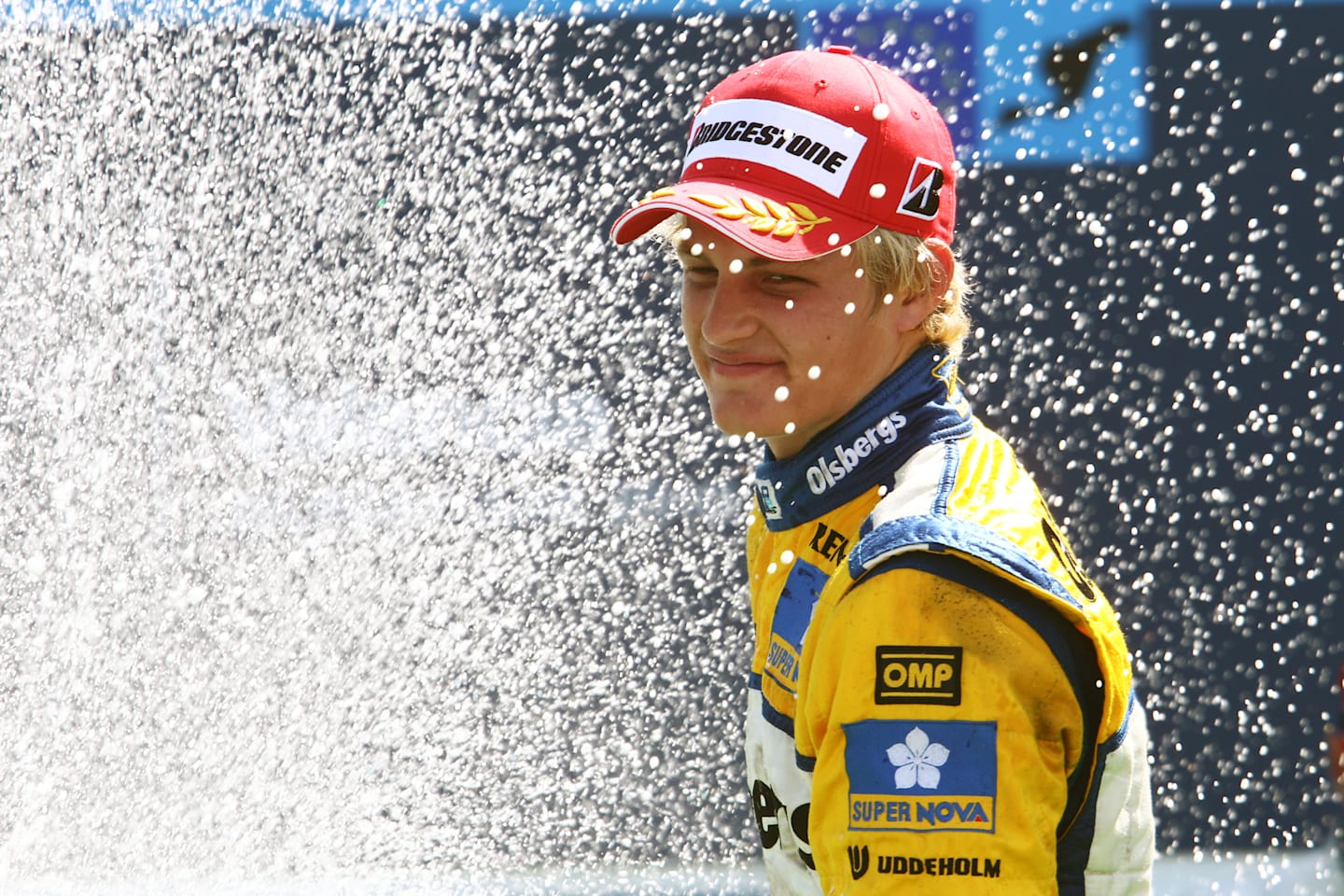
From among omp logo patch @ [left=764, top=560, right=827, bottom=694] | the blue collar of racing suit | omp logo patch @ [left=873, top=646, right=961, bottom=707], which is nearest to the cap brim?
the blue collar of racing suit

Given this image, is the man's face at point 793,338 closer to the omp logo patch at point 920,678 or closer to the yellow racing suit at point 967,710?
the yellow racing suit at point 967,710

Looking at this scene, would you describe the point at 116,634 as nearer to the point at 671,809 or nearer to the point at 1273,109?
the point at 671,809

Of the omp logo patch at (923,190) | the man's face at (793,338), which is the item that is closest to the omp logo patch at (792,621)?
the man's face at (793,338)

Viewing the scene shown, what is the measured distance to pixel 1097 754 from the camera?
3.36 ft

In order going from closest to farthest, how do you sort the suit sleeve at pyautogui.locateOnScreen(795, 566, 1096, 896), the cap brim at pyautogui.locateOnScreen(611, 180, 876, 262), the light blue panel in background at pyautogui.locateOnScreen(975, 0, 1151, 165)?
the suit sleeve at pyautogui.locateOnScreen(795, 566, 1096, 896) → the cap brim at pyautogui.locateOnScreen(611, 180, 876, 262) → the light blue panel in background at pyautogui.locateOnScreen(975, 0, 1151, 165)

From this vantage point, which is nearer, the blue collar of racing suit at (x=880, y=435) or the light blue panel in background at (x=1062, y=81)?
the blue collar of racing suit at (x=880, y=435)

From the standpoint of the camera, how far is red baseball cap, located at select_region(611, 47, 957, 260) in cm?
119

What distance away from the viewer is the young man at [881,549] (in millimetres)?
902

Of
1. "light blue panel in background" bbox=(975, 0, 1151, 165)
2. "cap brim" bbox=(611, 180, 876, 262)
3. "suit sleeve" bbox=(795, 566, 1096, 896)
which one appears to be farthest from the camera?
"light blue panel in background" bbox=(975, 0, 1151, 165)

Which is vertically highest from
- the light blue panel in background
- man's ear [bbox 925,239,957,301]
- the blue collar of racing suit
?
the light blue panel in background

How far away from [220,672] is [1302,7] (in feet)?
14.4

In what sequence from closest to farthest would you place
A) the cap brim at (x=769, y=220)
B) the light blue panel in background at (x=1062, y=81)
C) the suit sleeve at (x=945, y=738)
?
the suit sleeve at (x=945, y=738) < the cap brim at (x=769, y=220) < the light blue panel in background at (x=1062, y=81)

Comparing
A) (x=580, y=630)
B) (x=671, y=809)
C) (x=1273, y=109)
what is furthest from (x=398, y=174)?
(x=1273, y=109)

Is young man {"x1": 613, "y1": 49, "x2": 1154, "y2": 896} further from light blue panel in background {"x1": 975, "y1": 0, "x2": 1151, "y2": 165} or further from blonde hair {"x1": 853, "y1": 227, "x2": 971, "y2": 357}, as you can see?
light blue panel in background {"x1": 975, "y1": 0, "x2": 1151, "y2": 165}
